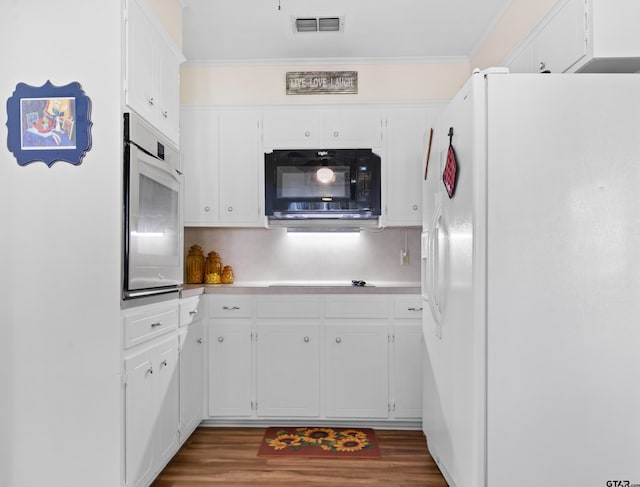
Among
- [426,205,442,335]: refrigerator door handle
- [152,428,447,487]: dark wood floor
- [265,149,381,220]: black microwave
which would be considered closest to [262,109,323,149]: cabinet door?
[265,149,381,220]: black microwave

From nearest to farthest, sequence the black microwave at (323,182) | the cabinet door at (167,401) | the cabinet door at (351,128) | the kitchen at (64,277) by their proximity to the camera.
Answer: the kitchen at (64,277) → the cabinet door at (167,401) → the black microwave at (323,182) → the cabinet door at (351,128)

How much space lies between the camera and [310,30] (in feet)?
11.5

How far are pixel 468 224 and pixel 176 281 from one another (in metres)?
1.68

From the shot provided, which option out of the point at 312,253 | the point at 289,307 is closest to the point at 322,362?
the point at 289,307

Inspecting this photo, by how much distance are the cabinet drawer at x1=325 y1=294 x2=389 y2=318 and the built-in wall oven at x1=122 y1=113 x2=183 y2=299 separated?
1053 millimetres

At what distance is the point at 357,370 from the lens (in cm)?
355

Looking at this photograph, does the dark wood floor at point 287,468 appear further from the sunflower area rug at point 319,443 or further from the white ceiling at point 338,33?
the white ceiling at point 338,33

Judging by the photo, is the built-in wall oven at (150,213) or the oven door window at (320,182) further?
the oven door window at (320,182)

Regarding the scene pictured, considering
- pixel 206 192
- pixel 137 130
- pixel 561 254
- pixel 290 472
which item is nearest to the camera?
pixel 561 254

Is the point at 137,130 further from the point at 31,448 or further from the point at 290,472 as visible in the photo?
the point at 290,472

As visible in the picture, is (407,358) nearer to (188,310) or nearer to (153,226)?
(188,310)

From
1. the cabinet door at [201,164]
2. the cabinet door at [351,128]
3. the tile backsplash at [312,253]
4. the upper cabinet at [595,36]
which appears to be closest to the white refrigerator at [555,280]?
the upper cabinet at [595,36]

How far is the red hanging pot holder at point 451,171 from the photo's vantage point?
237cm

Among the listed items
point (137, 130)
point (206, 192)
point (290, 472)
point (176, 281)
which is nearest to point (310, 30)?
point (206, 192)
